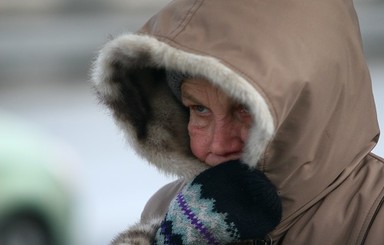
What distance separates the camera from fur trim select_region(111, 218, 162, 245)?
217 cm

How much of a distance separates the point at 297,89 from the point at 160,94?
24.1 inches

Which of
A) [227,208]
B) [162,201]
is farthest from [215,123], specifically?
[162,201]

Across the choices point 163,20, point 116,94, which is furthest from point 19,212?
point 163,20

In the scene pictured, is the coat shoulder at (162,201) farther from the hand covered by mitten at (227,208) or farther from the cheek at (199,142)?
the hand covered by mitten at (227,208)

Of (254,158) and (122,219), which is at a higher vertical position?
(254,158)

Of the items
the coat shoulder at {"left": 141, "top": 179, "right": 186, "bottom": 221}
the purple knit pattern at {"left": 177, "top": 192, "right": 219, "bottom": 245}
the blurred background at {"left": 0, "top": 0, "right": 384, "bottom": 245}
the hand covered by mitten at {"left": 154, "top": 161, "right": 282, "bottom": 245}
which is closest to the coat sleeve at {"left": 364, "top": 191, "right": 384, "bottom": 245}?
the hand covered by mitten at {"left": 154, "top": 161, "right": 282, "bottom": 245}

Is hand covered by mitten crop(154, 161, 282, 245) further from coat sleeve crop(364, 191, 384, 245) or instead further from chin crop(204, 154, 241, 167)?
coat sleeve crop(364, 191, 384, 245)

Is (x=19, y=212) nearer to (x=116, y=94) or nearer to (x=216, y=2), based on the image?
(x=116, y=94)

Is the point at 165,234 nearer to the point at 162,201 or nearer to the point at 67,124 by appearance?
the point at 162,201

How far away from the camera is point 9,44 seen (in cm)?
838

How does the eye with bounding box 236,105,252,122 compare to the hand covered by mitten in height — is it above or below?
above

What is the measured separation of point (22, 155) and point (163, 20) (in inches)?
127

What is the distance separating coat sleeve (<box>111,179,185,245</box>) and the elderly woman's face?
0.68ft

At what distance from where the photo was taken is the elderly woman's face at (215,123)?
209 centimetres
